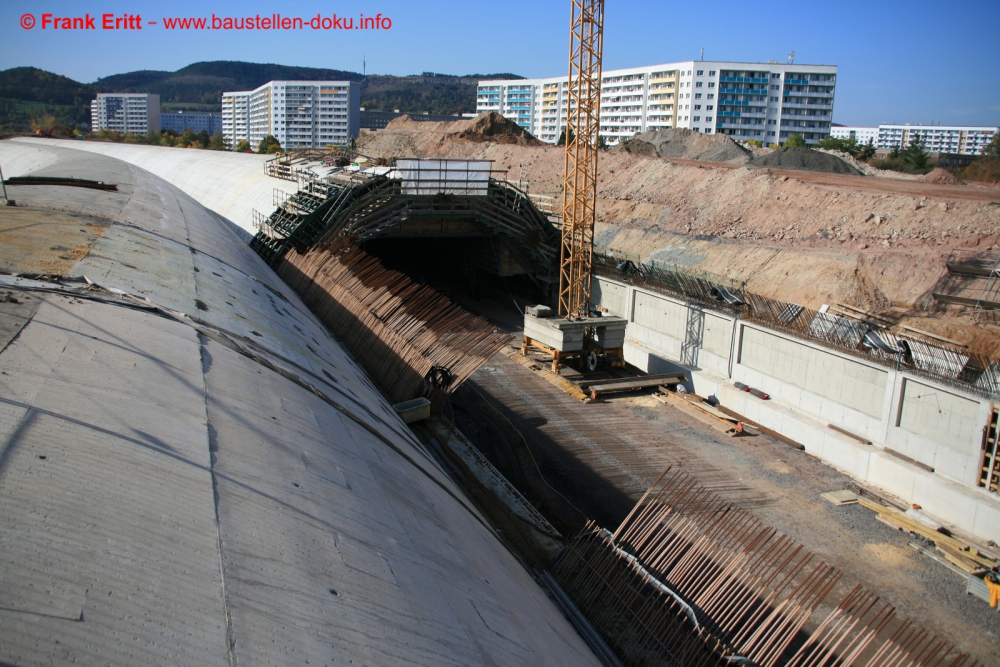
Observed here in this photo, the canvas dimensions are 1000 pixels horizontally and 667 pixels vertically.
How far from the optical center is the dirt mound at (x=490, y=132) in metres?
67.8

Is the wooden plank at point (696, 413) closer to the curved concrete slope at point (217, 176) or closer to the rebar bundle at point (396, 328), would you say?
the rebar bundle at point (396, 328)

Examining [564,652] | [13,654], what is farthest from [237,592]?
[564,652]

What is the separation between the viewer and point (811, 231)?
33625 millimetres

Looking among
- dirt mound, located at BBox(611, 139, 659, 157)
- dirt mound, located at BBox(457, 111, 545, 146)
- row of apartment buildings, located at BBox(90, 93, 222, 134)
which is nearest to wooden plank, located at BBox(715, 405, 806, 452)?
dirt mound, located at BBox(611, 139, 659, 157)

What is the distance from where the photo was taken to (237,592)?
4.64 metres

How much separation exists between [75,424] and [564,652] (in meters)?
5.18

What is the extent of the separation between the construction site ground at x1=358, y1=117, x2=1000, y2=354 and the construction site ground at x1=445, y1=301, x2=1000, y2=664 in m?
8.60

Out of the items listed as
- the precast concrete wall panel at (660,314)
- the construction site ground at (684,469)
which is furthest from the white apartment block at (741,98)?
the construction site ground at (684,469)

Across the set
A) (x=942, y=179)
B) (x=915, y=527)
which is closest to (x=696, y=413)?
(x=915, y=527)

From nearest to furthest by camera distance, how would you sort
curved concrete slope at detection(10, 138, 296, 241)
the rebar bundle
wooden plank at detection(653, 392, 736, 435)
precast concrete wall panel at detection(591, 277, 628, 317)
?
the rebar bundle
wooden plank at detection(653, 392, 736, 435)
precast concrete wall panel at detection(591, 277, 628, 317)
curved concrete slope at detection(10, 138, 296, 241)

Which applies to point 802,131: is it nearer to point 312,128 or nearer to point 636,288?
point 636,288

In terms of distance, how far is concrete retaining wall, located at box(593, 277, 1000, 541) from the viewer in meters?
17.4

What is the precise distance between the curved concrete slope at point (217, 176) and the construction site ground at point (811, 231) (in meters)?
16.0

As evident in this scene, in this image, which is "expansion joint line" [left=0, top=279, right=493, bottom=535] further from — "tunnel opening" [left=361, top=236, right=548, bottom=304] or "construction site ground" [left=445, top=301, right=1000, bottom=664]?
"tunnel opening" [left=361, top=236, right=548, bottom=304]
